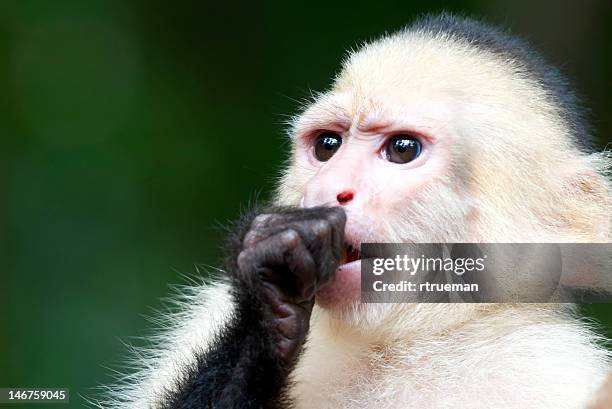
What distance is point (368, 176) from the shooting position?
2.30m

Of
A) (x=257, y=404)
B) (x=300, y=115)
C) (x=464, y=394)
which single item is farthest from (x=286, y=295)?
(x=300, y=115)

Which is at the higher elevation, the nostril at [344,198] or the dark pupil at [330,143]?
the dark pupil at [330,143]

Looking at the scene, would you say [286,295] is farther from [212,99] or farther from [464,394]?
Result: [212,99]

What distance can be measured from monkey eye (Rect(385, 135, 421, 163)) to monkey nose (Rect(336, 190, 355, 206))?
8.4 inches

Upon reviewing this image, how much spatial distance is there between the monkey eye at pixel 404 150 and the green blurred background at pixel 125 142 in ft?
6.37

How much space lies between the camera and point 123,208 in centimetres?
458

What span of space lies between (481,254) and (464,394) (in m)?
0.36

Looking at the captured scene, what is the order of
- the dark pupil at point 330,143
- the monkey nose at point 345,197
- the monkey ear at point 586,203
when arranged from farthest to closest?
the dark pupil at point 330,143 < the monkey ear at point 586,203 < the monkey nose at point 345,197

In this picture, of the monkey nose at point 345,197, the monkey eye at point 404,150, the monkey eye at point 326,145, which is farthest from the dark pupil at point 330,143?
the monkey nose at point 345,197

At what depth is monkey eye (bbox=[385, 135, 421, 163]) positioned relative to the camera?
2377 millimetres

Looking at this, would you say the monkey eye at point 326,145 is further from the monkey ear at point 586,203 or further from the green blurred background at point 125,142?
the green blurred background at point 125,142

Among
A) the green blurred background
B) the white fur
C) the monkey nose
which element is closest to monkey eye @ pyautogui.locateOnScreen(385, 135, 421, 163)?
the monkey nose

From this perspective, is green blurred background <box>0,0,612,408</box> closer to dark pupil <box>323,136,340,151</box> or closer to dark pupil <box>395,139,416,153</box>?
dark pupil <box>323,136,340,151</box>

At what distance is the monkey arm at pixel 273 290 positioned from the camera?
6.74ft
